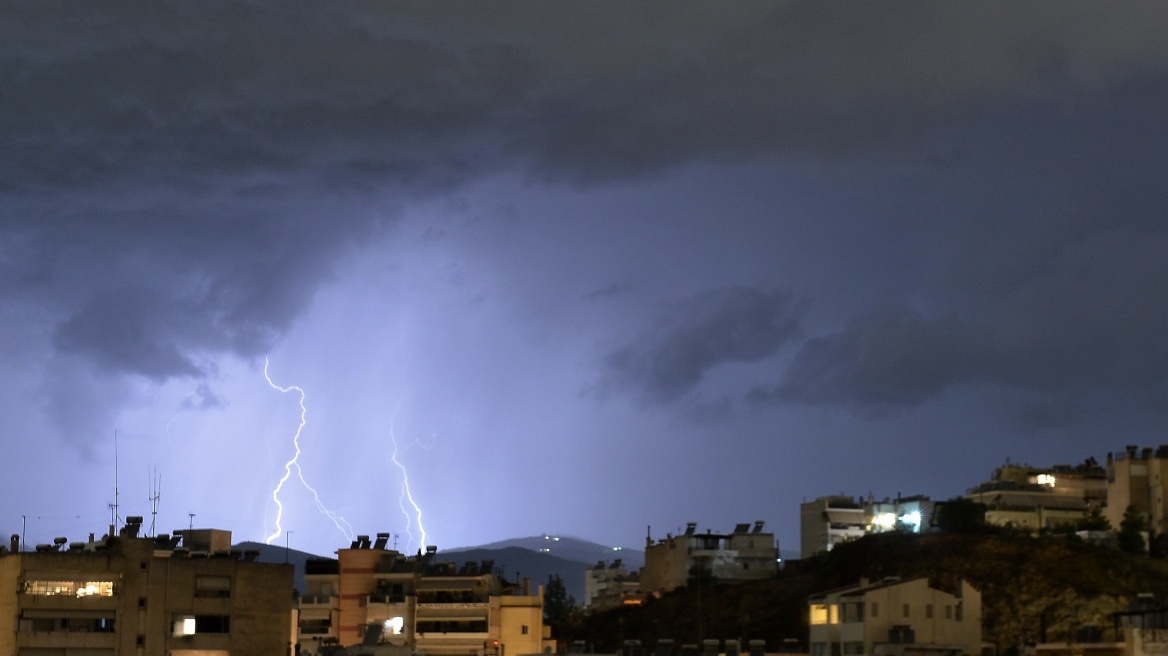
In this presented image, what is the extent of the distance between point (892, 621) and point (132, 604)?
36991mm

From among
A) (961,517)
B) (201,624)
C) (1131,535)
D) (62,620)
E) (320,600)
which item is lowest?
(201,624)

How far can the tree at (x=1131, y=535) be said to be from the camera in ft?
350

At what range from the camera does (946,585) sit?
99.1m

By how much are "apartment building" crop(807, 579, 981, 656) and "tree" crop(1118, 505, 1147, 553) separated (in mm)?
28002

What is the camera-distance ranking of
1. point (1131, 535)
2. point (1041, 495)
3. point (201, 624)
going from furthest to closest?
point (1041, 495) < point (1131, 535) < point (201, 624)

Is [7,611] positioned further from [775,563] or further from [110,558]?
[775,563]

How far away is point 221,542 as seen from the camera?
88.1m

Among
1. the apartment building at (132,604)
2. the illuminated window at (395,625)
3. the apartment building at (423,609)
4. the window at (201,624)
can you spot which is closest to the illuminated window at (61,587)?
the apartment building at (132,604)

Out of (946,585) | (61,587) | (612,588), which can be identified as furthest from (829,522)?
(61,587)

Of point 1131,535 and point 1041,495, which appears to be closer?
point 1131,535

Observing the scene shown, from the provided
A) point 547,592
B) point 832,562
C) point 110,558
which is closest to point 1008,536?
point 832,562

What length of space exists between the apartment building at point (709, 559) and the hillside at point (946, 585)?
20.2 ft

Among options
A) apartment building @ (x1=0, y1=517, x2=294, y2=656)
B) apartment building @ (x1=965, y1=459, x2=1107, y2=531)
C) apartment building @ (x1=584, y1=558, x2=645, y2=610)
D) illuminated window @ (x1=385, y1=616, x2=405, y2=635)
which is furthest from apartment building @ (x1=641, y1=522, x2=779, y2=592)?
apartment building @ (x1=0, y1=517, x2=294, y2=656)

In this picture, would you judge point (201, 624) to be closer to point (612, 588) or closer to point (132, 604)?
point (132, 604)
